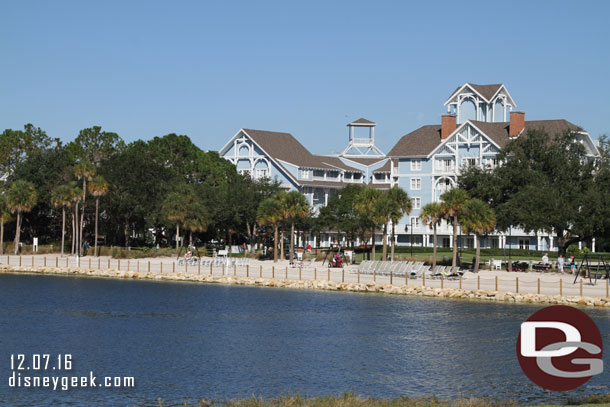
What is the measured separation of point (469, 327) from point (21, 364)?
21.2m

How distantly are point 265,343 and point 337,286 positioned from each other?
2269 centimetres

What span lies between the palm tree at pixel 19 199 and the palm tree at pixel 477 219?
47.9 m

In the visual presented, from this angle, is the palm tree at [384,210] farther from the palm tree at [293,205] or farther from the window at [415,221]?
the window at [415,221]

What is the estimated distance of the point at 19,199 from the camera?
9362 cm

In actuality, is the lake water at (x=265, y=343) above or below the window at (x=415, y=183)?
below

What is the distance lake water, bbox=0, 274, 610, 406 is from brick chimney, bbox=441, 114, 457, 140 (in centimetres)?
5437

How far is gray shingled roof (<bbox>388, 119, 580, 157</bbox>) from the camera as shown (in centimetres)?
10238

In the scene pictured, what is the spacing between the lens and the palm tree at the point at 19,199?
93.2 metres

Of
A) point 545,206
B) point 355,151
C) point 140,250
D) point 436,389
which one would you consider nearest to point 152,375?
point 436,389

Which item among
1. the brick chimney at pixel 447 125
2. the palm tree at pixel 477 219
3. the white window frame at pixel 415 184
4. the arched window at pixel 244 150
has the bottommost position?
the palm tree at pixel 477 219

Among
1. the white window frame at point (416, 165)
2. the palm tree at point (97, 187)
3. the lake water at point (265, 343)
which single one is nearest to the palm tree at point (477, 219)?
the lake water at point (265, 343)

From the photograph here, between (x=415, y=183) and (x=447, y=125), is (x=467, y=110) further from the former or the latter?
(x=415, y=183)

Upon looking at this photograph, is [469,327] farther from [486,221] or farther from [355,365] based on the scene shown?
[486,221]

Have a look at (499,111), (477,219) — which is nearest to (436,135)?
(499,111)
